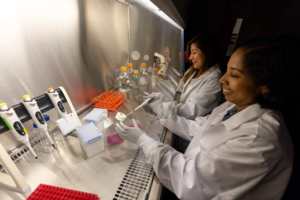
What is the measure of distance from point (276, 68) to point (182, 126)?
0.72m

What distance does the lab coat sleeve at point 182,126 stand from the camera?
3.45 ft

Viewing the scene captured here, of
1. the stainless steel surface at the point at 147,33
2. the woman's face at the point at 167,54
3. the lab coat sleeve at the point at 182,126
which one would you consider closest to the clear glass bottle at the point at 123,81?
the stainless steel surface at the point at 147,33

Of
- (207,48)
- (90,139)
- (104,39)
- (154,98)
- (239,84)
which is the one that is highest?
(104,39)

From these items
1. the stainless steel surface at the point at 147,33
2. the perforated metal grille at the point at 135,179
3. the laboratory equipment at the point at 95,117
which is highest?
the stainless steel surface at the point at 147,33

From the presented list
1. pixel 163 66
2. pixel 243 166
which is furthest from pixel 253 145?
pixel 163 66

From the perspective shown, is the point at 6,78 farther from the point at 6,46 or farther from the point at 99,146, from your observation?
the point at 99,146

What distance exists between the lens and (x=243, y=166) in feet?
1.79

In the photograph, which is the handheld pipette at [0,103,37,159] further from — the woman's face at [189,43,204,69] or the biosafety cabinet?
the woman's face at [189,43,204,69]

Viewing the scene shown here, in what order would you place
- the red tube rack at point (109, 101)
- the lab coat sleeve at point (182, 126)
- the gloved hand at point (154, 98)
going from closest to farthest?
1. the lab coat sleeve at point (182, 126)
2. the red tube rack at point (109, 101)
3. the gloved hand at point (154, 98)

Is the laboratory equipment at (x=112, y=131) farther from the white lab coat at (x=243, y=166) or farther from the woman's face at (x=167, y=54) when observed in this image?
the woman's face at (x=167, y=54)

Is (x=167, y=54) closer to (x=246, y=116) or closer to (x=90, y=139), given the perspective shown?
(x=246, y=116)

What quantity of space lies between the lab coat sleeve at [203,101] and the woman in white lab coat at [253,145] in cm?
66

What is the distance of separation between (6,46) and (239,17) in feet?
11.5

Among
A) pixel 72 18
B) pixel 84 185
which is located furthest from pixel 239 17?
pixel 84 185
